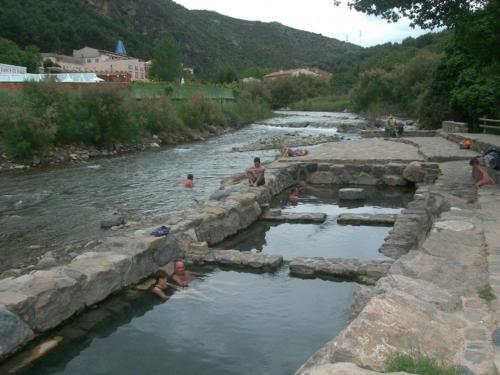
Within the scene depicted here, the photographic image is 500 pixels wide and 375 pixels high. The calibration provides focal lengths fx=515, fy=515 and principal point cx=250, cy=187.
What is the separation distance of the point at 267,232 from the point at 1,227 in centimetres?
651

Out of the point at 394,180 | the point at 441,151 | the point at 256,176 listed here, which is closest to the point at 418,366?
the point at 256,176

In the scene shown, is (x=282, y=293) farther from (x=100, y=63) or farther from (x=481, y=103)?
(x=100, y=63)

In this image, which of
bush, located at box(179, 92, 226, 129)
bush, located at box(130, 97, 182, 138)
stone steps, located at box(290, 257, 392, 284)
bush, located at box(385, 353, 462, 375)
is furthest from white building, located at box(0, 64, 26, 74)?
bush, located at box(385, 353, 462, 375)

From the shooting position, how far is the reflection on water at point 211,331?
5566 mm

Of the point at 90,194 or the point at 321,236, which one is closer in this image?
the point at 321,236

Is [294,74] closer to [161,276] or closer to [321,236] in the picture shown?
[321,236]

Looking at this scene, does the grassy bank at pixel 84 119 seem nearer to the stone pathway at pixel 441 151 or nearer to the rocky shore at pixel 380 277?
the rocky shore at pixel 380 277

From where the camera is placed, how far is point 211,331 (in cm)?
626

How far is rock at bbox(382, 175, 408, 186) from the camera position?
53.2ft

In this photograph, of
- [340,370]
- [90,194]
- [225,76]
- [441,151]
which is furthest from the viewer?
[225,76]

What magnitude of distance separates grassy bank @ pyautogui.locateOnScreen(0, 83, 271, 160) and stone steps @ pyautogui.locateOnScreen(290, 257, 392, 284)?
18.7m

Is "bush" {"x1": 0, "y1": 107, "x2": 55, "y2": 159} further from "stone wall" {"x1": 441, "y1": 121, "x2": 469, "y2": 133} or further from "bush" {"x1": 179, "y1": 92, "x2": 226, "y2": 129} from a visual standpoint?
"stone wall" {"x1": 441, "y1": 121, "x2": 469, "y2": 133}

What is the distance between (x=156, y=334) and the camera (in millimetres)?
6293

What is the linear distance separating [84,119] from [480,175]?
2141 cm
